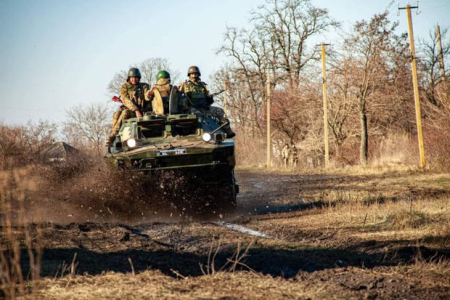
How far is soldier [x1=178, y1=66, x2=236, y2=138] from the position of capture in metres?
14.7

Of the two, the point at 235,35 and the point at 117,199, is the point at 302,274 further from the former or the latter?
the point at 235,35

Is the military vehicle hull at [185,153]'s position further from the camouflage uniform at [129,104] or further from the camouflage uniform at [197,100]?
the camouflage uniform at [129,104]

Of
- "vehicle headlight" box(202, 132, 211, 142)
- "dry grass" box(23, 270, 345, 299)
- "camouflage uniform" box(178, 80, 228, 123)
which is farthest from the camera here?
"camouflage uniform" box(178, 80, 228, 123)

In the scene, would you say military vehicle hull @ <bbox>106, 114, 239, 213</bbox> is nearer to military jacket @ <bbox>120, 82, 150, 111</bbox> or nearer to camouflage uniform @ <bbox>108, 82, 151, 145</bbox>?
camouflage uniform @ <bbox>108, 82, 151, 145</bbox>

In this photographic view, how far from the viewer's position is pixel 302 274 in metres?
6.11

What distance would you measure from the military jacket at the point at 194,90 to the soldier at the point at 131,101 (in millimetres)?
893

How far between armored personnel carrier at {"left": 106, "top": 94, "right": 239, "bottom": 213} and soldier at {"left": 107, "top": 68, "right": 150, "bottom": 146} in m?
1.19

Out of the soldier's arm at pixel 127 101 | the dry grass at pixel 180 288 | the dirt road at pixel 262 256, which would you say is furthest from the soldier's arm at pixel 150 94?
the dry grass at pixel 180 288

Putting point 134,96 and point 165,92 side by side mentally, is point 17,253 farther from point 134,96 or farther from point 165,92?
point 134,96

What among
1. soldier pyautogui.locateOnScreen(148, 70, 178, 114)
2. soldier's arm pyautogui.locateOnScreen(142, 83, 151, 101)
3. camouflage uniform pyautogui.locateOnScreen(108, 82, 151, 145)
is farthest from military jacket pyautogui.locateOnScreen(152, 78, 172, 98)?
camouflage uniform pyautogui.locateOnScreen(108, 82, 151, 145)

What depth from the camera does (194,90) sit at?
15336 mm

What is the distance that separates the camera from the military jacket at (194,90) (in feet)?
49.6

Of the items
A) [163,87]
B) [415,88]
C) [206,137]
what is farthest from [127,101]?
[415,88]

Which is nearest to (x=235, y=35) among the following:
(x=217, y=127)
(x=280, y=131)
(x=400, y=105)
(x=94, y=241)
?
(x=280, y=131)
